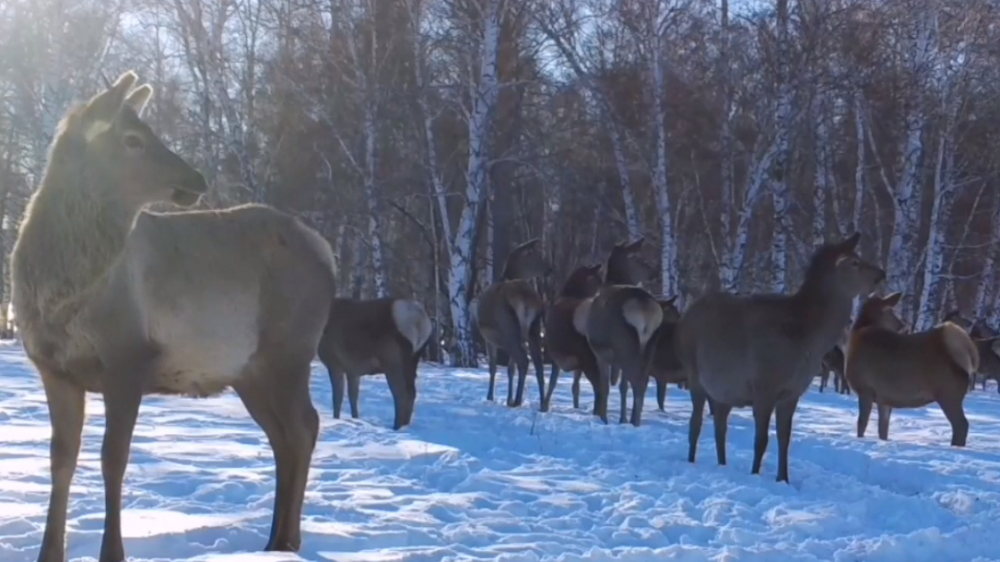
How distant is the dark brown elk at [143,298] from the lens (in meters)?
5.48

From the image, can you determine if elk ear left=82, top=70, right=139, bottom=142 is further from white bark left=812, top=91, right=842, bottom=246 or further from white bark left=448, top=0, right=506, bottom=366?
white bark left=812, top=91, right=842, bottom=246

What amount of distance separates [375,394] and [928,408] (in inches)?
374

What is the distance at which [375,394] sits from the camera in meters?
16.3

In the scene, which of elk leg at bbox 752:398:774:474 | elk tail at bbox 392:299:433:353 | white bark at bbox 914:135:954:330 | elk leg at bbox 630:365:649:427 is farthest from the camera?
white bark at bbox 914:135:954:330

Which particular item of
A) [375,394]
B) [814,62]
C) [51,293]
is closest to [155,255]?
[51,293]

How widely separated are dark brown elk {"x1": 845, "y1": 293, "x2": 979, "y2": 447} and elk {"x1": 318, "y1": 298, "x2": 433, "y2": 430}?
5109 millimetres

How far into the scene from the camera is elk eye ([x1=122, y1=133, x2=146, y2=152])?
5.87 metres

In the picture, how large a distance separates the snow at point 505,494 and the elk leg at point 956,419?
0.42 metres

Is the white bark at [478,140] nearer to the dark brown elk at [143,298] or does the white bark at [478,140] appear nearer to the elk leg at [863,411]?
the elk leg at [863,411]

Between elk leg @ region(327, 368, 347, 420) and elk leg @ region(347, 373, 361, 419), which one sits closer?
elk leg @ region(327, 368, 347, 420)

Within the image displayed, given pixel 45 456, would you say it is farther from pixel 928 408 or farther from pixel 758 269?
pixel 758 269

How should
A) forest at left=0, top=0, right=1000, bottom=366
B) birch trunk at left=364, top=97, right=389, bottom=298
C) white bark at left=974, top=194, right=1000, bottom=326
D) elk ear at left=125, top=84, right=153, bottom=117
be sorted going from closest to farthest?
elk ear at left=125, top=84, right=153, bottom=117 < forest at left=0, top=0, right=1000, bottom=366 < birch trunk at left=364, top=97, right=389, bottom=298 < white bark at left=974, top=194, right=1000, bottom=326

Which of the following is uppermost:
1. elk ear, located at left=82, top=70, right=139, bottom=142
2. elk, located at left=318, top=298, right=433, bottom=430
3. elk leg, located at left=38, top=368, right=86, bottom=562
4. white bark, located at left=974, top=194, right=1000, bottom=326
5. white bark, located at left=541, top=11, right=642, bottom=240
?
white bark, located at left=541, top=11, right=642, bottom=240

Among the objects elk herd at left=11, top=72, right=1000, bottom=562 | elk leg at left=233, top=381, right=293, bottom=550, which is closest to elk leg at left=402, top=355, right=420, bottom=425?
elk herd at left=11, top=72, right=1000, bottom=562
